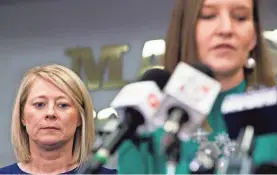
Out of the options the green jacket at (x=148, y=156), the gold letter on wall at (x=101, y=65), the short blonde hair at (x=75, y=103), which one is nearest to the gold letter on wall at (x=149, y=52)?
the gold letter on wall at (x=101, y=65)

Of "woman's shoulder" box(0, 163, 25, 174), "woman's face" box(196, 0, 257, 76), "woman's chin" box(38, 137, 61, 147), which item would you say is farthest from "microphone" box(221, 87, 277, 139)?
"woman's shoulder" box(0, 163, 25, 174)

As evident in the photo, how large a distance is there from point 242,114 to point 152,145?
0.26 meters

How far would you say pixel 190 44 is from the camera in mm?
1114

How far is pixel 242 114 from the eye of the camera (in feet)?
2.74

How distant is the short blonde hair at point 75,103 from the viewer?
1751mm

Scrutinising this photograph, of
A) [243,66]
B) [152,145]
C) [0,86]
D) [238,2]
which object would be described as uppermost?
[238,2]

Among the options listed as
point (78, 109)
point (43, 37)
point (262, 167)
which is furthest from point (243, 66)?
point (43, 37)

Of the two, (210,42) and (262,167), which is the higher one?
(210,42)

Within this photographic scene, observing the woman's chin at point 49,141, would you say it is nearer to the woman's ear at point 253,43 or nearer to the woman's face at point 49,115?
the woman's face at point 49,115

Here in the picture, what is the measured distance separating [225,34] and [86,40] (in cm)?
236

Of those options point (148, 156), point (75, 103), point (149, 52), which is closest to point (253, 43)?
point (148, 156)

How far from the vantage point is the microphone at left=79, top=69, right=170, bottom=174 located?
82 cm

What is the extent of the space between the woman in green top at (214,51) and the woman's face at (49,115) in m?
0.62

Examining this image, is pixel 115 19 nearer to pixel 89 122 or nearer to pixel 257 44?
pixel 89 122
